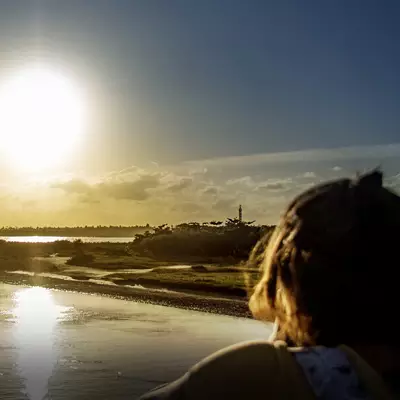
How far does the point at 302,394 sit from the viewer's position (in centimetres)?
211

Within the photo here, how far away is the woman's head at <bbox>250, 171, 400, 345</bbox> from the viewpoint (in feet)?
7.57

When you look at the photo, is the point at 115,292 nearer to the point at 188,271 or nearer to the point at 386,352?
the point at 188,271

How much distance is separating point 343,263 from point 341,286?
7 centimetres

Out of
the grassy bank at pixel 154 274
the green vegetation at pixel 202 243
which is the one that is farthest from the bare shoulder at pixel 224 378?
the green vegetation at pixel 202 243

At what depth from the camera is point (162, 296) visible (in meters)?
31.3

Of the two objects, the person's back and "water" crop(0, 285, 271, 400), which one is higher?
the person's back

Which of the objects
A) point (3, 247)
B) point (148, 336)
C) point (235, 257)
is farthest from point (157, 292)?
point (3, 247)

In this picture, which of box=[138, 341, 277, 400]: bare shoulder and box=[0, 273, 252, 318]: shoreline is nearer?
box=[138, 341, 277, 400]: bare shoulder

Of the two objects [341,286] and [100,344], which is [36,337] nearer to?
[100,344]

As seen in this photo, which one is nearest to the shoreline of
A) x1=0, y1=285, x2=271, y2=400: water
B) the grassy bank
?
the grassy bank

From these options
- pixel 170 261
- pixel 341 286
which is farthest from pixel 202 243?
pixel 341 286

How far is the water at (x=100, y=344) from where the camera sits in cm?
1245

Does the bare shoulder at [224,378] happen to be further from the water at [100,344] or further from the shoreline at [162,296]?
the shoreline at [162,296]

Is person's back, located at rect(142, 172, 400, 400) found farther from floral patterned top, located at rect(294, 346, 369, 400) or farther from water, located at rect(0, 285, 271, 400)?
water, located at rect(0, 285, 271, 400)
